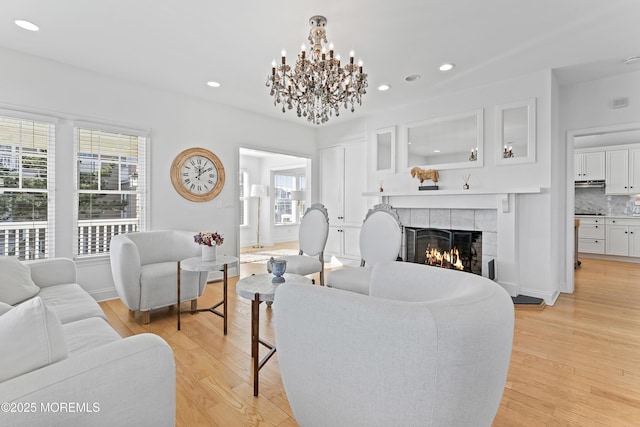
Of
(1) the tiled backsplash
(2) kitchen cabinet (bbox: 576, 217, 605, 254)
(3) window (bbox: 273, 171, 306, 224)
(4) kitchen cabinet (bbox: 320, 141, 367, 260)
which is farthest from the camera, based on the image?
(3) window (bbox: 273, 171, 306, 224)

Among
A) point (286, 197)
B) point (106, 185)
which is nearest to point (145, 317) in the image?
point (106, 185)

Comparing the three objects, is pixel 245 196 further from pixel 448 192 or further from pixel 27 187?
pixel 448 192

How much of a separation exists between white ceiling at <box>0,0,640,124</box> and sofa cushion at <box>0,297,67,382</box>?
95.1 inches

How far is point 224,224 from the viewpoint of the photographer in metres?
4.79

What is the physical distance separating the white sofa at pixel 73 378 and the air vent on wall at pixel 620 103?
5.30 metres

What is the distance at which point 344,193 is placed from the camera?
5.87 metres

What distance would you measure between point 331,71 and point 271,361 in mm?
2336

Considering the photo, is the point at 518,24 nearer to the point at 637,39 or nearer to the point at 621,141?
the point at 637,39

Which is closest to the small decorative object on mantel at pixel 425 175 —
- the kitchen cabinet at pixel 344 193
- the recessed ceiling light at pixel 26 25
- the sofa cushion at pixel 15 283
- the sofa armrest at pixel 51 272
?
the kitchen cabinet at pixel 344 193

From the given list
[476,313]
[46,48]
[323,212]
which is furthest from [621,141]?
[46,48]

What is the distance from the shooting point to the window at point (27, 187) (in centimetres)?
312

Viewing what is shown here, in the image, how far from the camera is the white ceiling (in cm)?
242

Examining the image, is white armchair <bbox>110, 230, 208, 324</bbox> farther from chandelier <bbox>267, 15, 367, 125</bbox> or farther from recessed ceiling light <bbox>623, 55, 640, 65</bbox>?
→ recessed ceiling light <bbox>623, 55, 640, 65</bbox>

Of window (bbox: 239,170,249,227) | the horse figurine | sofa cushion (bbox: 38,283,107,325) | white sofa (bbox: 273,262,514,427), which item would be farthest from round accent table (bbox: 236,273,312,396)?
window (bbox: 239,170,249,227)
